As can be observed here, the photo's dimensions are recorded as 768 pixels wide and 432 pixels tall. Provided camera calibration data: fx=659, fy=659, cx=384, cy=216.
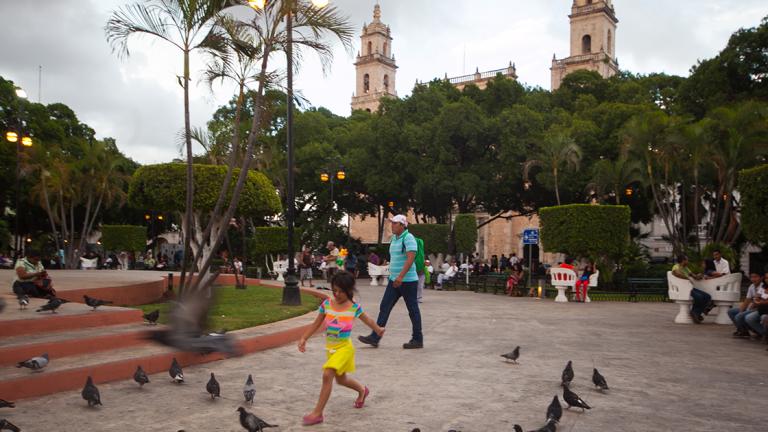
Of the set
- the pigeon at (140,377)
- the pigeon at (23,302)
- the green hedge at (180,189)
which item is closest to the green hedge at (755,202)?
the pigeon at (140,377)

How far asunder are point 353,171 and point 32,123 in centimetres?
1765

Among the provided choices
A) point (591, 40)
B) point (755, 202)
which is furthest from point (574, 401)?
point (591, 40)

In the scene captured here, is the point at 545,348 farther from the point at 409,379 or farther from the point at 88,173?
the point at 88,173

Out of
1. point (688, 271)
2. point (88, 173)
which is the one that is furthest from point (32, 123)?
point (688, 271)

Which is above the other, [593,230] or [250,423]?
[593,230]

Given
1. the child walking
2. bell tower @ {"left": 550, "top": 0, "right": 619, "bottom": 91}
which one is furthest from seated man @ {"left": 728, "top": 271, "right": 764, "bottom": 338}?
bell tower @ {"left": 550, "top": 0, "right": 619, "bottom": 91}

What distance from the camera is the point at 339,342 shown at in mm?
4957

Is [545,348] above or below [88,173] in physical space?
below

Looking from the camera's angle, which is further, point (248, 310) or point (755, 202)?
point (248, 310)

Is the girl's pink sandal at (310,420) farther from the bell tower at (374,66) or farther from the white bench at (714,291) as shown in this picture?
the bell tower at (374,66)

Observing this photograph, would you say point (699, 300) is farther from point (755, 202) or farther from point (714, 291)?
point (755, 202)

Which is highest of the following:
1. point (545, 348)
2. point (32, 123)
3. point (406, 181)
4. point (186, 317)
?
point (32, 123)

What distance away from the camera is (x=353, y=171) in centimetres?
3566

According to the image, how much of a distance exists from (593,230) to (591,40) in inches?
1817
